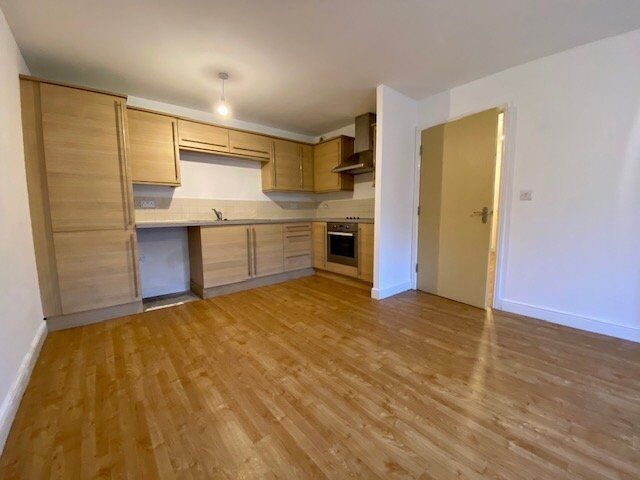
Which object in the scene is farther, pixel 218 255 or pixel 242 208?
pixel 242 208

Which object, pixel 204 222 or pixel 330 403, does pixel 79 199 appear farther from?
pixel 330 403

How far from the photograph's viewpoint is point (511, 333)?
7.37 feet

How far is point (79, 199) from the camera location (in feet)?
7.80

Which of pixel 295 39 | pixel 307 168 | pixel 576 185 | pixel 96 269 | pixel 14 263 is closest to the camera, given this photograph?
pixel 14 263

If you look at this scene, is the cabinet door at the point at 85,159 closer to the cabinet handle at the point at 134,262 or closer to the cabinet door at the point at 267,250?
the cabinet handle at the point at 134,262

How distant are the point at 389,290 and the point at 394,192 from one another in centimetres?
118

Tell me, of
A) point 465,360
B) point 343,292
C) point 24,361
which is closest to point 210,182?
point 343,292

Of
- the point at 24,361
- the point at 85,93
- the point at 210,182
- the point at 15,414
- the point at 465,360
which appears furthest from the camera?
the point at 210,182

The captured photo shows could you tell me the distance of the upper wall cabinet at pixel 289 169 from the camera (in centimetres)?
409

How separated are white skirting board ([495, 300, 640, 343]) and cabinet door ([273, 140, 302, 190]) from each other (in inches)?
125

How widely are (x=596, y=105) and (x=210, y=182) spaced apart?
4125mm

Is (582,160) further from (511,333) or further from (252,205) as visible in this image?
(252,205)

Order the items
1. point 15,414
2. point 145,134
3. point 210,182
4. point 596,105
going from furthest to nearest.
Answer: point 210,182
point 145,134
point 596,105
point 15,414

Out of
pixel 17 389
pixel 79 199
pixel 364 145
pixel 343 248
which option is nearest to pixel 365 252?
pixel 343 248
